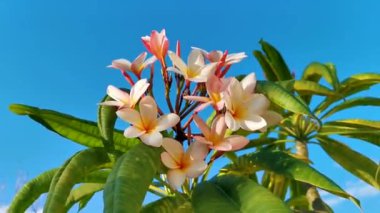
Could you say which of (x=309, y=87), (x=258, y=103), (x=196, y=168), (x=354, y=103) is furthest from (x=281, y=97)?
(x=354, y=103)

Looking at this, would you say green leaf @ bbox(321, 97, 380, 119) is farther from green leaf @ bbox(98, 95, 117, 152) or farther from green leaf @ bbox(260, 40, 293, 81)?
green leaf @ bbox(98, 95, 117, 152)

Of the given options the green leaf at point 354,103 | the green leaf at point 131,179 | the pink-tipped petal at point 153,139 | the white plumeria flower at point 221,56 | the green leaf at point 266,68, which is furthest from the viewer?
the green leaf at point 266,68

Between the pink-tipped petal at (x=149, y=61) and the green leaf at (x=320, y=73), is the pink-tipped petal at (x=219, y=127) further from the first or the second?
the green leaf at (x=320, y=73)

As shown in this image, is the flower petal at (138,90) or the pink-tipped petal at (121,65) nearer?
the flower petal at (138,90)

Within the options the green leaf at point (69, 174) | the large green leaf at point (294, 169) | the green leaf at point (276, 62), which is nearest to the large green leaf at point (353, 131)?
the green leaf at point (276, 62)

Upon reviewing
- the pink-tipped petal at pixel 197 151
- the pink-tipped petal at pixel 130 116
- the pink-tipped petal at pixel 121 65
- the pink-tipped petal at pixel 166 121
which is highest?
the pink-tipped petal at pixel 121 65

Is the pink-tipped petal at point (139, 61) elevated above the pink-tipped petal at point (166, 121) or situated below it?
above

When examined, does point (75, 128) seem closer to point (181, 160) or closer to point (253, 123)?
point (181, 160)

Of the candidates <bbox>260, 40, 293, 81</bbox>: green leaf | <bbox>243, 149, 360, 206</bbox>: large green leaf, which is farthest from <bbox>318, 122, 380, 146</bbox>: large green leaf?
<bbox>243, 149, 360, 206</bbox>: large green leaf
